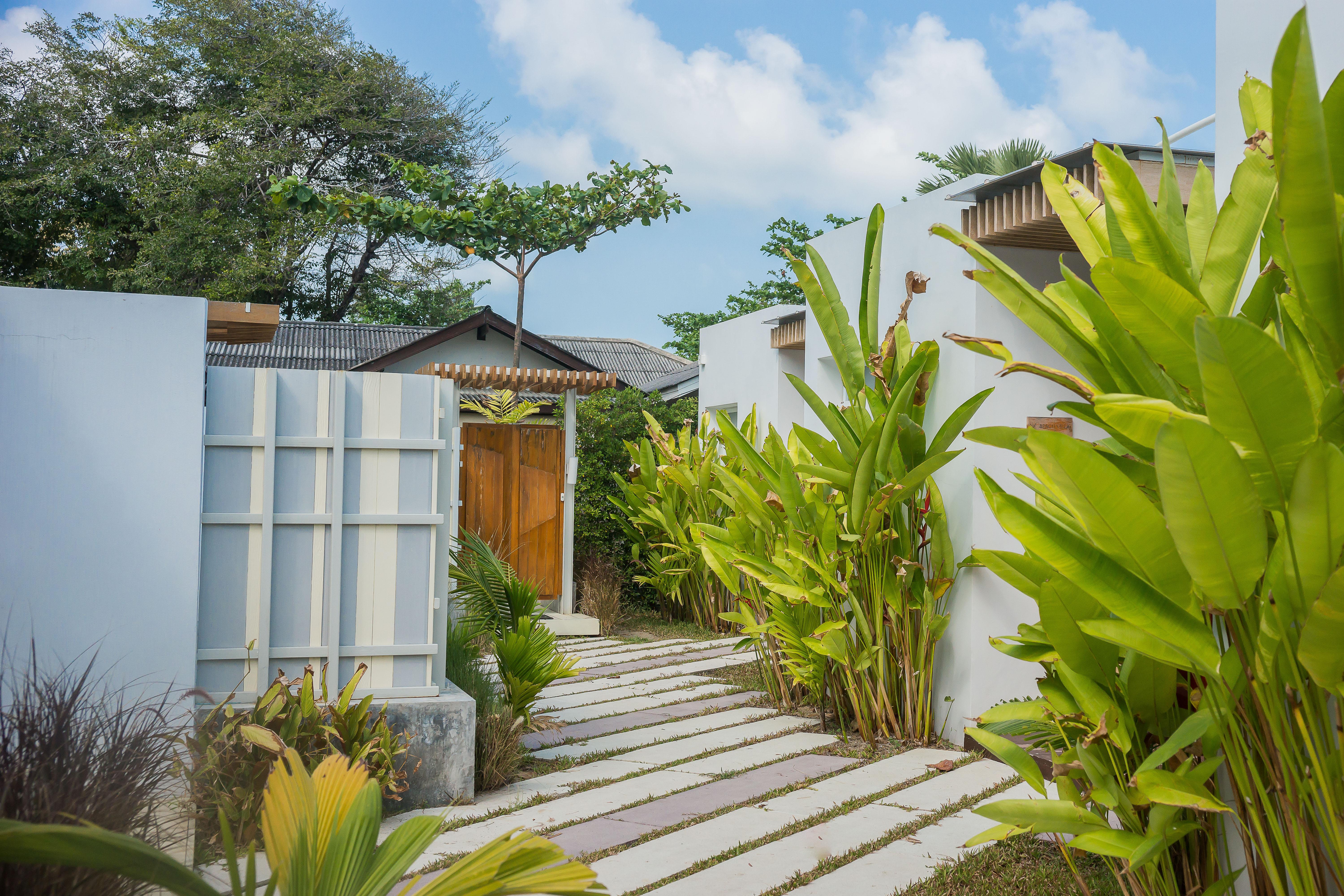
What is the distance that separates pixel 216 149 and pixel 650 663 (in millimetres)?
17079

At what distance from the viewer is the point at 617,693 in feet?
22.6

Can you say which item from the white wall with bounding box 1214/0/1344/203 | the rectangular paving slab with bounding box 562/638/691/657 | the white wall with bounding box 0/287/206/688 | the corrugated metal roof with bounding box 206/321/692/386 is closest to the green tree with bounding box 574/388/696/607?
the rectangular paving slab with bounding box 562/638/691/657

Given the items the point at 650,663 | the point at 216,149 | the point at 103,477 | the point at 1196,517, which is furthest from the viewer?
the point at 216,149

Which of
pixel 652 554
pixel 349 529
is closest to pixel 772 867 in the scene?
pixel 349 529

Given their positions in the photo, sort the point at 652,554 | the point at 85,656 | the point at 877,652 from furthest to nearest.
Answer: the point at 652,554 → the point at 877,652 → the point at 85,656

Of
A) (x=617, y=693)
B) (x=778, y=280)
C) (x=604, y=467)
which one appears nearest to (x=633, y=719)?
(x=617, y=693)

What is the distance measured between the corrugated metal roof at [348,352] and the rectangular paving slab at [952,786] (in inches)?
550

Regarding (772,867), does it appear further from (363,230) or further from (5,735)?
(363,230)

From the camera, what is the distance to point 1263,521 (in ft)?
6.09

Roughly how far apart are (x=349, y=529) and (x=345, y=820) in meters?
2.79

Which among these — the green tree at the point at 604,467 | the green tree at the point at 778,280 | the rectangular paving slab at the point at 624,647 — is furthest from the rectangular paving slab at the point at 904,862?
the green tree at the point at 778,280

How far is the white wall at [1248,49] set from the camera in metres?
2.78

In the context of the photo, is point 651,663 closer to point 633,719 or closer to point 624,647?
point 624,647

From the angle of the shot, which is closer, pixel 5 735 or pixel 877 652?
pixel 5 735
